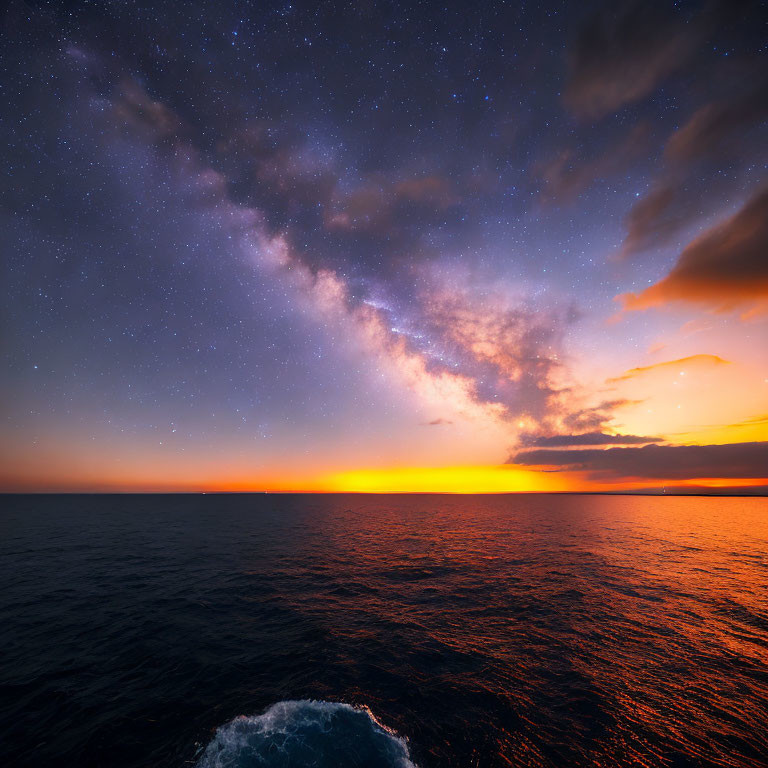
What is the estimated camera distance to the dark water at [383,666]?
36.9 feet

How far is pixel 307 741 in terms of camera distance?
36.4 ft

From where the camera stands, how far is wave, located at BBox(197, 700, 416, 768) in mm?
10391

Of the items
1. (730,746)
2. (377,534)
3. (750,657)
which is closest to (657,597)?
(750,657)

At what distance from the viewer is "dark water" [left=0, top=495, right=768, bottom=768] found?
11.2 meters

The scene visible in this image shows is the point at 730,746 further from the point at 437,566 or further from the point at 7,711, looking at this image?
the point at 7,711

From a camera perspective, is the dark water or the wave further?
the dark water

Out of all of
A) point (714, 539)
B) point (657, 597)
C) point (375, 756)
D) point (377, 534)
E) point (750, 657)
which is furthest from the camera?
point (377, 534)

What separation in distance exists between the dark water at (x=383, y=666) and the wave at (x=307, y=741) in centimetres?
7

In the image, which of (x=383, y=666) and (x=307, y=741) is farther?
(x=383, y=666)

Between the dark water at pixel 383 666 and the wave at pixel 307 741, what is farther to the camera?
the dark water at pixel 383 666

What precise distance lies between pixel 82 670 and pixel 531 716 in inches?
830

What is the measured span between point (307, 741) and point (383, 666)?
5929mm

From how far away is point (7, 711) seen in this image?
12703 mm

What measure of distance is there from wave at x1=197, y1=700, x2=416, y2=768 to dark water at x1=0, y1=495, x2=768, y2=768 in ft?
0.22
